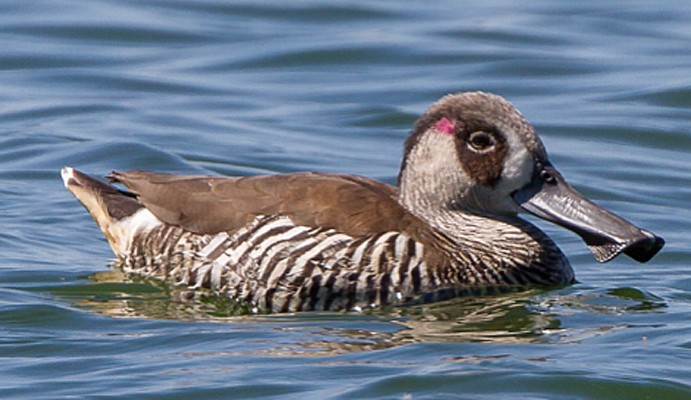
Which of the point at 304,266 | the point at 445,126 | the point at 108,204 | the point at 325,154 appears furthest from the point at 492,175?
the point at 325,154

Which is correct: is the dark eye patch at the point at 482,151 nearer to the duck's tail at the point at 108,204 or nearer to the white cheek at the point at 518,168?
the white cheek at the point at 518,168

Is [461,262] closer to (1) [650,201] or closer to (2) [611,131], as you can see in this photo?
(1) [650,201]

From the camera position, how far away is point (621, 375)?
9.05m

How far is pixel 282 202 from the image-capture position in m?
10.7

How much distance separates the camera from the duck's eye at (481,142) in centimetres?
1055

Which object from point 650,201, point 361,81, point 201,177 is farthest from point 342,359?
point 361,81

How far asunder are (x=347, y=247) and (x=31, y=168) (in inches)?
199

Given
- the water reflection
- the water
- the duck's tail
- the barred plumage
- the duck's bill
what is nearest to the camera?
the water

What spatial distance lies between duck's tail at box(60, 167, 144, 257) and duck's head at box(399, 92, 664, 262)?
75.5 inches

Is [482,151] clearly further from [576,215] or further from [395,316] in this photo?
[395,316]

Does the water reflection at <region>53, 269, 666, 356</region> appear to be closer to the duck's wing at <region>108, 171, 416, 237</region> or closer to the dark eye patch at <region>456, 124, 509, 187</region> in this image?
the duck's wing at <region>108, 171, 416, 237</region>

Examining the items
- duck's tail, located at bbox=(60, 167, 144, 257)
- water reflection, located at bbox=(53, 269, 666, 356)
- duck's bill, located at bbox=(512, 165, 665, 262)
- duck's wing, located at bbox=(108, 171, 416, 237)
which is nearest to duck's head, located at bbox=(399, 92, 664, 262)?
duck's bill, located at bbox=(512, 165, 665, 262)

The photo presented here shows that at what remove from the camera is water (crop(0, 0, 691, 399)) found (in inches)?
361

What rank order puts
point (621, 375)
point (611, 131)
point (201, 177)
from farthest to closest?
point (611, 131) → point (201, 177) → point (621, 375)
